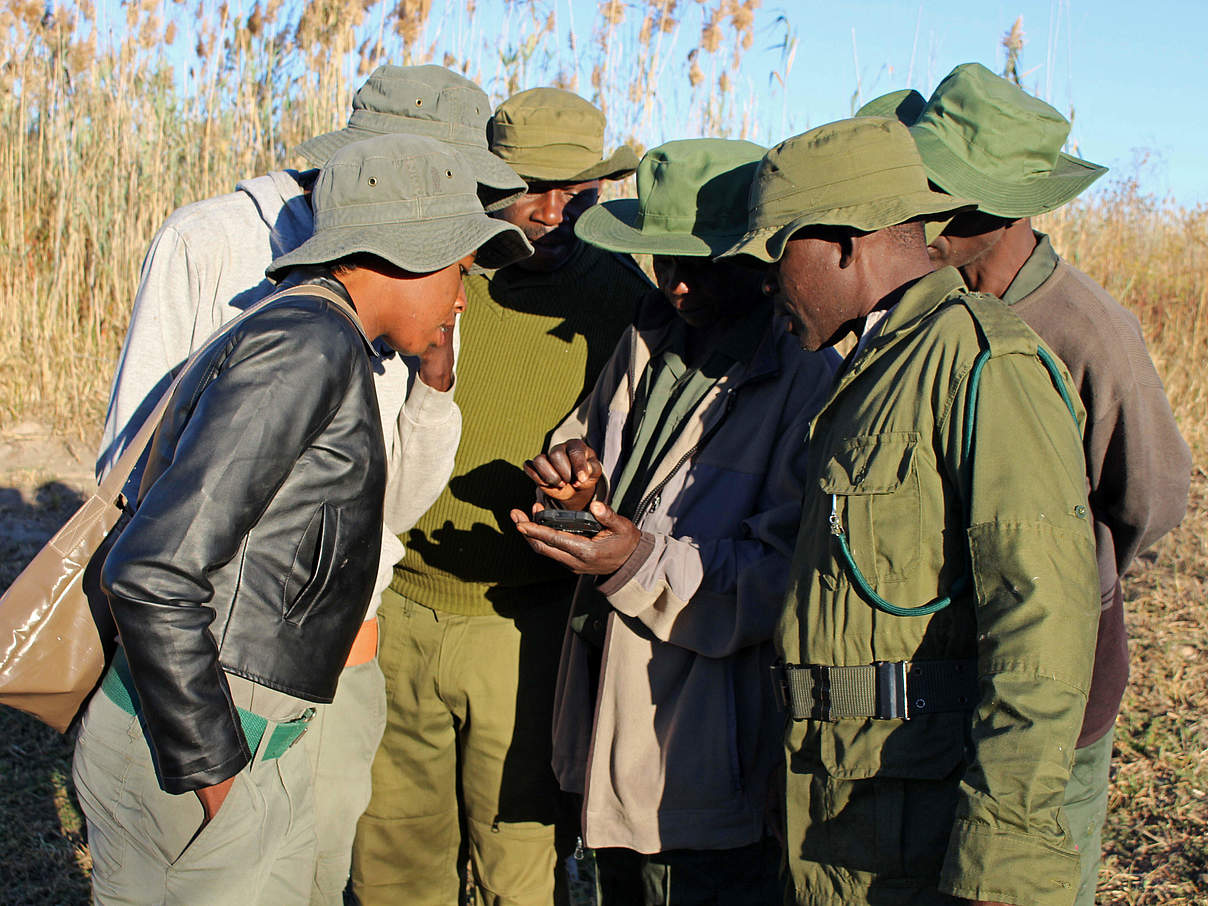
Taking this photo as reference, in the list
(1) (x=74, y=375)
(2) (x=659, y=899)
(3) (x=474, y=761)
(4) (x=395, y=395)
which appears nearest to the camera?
(2) (x=659, y=899)

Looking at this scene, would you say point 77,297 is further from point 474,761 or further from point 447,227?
point 447,227

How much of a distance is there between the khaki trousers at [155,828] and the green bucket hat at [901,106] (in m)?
2.24

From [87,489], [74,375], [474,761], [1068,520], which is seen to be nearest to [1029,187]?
[1068,520]

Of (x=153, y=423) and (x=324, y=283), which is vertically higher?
(x=324, y=283)

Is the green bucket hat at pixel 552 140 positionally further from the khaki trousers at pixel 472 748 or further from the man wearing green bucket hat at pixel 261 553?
the khaki trousers at pixel 472 748

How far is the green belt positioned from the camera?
1697mm

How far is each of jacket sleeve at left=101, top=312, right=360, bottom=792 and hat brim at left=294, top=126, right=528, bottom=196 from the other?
39.6 inches

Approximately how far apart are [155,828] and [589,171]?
1.96 meters

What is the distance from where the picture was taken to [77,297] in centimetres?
600

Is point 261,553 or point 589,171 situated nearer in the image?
point 261,553

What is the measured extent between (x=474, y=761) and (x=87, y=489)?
3858 millimetres

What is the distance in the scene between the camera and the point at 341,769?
2.31 metres

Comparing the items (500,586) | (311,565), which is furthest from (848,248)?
(500,586)

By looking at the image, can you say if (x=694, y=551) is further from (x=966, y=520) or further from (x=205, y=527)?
(x=205, y=527)
